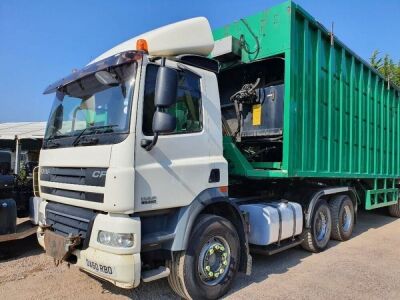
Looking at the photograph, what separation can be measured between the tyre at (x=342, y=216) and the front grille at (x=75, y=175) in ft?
15.3

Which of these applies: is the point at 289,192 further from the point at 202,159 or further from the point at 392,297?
the point at 202,159

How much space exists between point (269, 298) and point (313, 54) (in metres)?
3.57

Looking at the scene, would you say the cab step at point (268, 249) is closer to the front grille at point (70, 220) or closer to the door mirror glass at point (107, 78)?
the front grille at point (70, 220)

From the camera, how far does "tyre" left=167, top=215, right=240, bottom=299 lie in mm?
3623

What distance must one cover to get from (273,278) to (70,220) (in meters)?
2.65

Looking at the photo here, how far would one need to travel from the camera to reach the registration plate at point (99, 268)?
3154 millimetres

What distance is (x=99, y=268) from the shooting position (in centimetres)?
324

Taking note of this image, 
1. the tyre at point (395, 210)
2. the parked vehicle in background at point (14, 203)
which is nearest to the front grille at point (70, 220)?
the parked vehicle in background at point (14, 203)

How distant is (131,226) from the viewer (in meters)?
3.13

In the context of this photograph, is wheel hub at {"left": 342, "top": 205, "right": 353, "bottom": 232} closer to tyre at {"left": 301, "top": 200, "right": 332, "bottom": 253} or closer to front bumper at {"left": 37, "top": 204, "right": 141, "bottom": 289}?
tyre at {"left": 301, "top": 200, "right": 332, "bottom": 253}

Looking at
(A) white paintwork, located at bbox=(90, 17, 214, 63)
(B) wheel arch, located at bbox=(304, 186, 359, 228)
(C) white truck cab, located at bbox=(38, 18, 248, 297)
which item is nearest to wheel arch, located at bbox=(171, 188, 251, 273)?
(C) white truck cab, located at bbox=(38, 18, 248, 297)

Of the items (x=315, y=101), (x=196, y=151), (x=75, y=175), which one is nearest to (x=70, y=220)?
(x=75, y=175)

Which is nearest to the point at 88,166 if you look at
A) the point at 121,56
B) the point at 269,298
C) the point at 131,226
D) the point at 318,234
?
the point at 131,226

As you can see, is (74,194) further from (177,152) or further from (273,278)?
(273,278)
